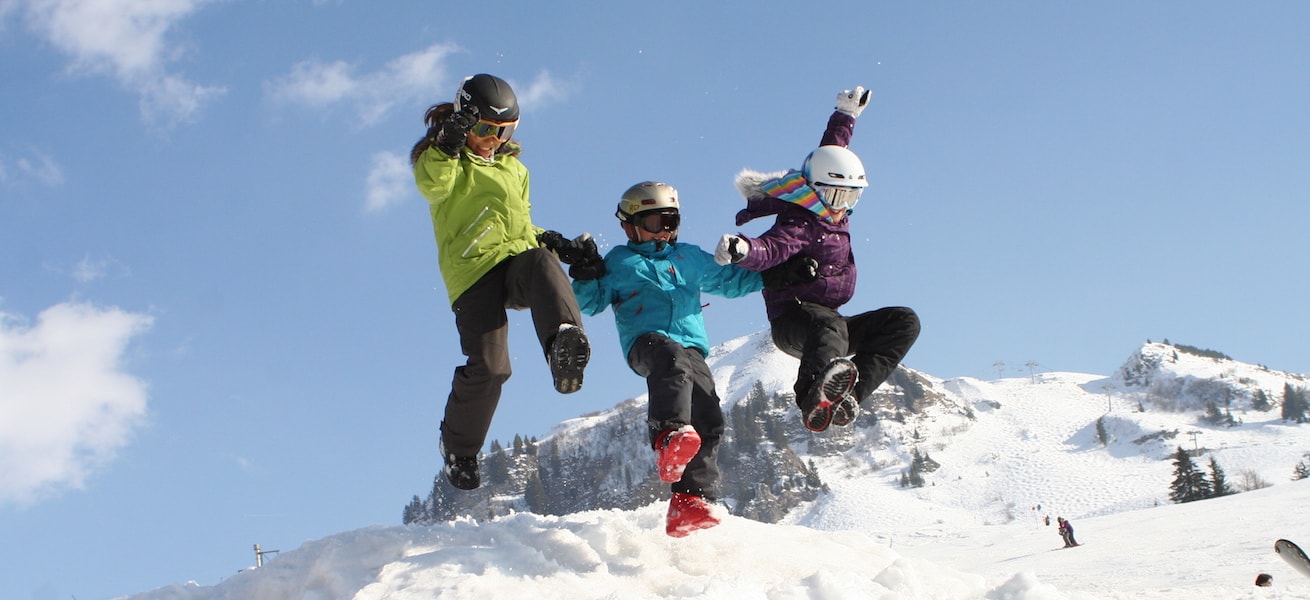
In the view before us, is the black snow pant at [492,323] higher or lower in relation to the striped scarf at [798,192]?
lower

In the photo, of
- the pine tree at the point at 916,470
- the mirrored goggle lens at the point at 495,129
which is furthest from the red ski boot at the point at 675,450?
the pine tree at the point at 916,470

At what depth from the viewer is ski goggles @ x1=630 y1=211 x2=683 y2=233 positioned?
6.32m

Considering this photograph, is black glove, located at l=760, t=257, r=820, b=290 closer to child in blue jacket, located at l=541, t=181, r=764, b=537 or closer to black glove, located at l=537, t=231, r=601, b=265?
child in blue jacket, located at l=541, t=181, r=764, b=537

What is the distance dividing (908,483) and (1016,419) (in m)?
47.5

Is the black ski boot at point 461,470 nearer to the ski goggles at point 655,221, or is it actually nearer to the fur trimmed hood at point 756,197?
the ski goggles at point 655,221

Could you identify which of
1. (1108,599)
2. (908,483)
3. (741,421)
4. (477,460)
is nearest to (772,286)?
(477,460)

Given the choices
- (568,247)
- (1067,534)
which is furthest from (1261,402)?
(568,247)

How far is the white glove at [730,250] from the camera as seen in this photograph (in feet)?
19.0

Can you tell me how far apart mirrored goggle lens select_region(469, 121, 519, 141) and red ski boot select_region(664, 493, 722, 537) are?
223 centimetres

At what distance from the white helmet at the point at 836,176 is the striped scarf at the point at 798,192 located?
0.04 meters

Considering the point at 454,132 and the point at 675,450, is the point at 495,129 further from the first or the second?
the point at 675,450

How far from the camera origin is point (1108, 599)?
5797 mm

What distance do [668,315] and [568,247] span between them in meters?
0.72

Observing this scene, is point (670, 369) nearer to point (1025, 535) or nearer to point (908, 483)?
point (1025, 535)
